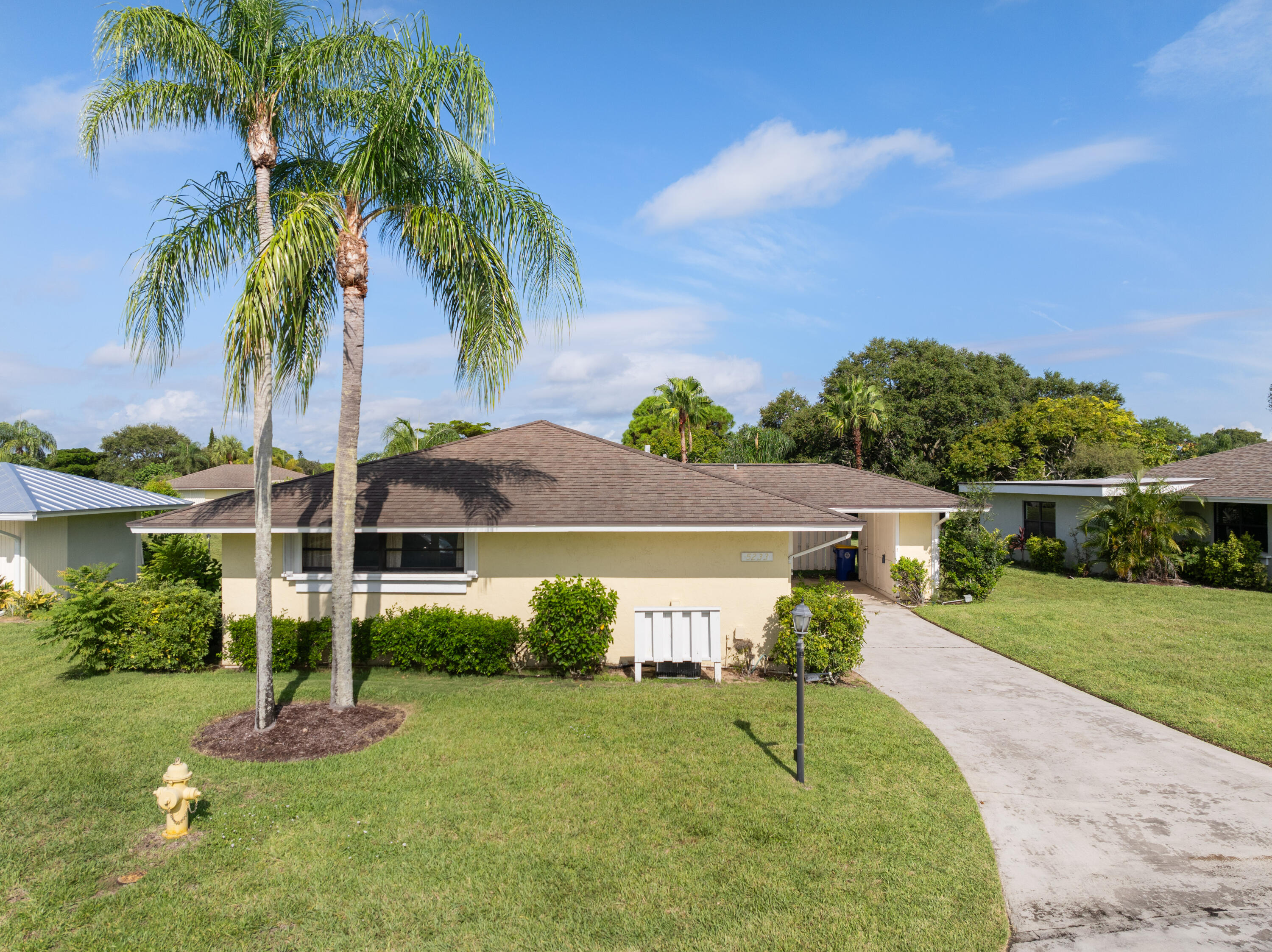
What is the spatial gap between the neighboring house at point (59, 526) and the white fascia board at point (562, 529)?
28.2ft

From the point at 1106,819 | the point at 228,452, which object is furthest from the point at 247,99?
the point at 228,452

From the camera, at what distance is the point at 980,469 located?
116 feet

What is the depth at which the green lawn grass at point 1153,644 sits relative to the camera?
7.85 metres

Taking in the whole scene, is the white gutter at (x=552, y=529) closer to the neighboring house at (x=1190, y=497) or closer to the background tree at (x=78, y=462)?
the neighboring house at (x=1190, y=497)

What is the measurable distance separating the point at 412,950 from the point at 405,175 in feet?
24.3

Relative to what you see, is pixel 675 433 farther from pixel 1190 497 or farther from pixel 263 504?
pixel 263 504

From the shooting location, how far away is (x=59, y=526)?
650 inches

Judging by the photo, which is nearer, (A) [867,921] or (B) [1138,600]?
(A) [867,921]

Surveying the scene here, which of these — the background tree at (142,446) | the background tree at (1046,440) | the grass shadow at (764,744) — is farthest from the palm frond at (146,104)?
the background tree at (142,446)

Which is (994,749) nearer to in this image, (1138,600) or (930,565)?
(930,565)

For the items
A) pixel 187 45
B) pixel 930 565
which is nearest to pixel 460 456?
pixel 187 45

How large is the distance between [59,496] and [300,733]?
602 inches

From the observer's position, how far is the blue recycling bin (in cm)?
2025

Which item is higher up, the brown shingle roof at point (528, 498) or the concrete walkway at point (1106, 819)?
the brown shingle roof at point (528, 498)
